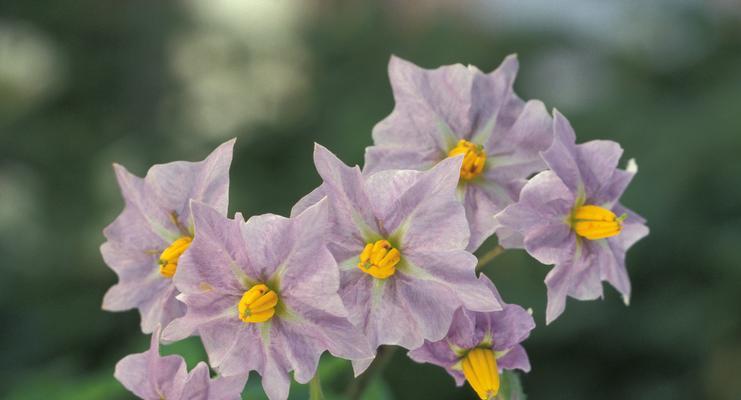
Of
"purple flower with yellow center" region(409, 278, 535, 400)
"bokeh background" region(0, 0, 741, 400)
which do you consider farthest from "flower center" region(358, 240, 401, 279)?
"bokeh background" region(0, 0, 741, 400)

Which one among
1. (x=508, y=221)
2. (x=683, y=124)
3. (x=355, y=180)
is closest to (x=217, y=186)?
(x=355, y=180)

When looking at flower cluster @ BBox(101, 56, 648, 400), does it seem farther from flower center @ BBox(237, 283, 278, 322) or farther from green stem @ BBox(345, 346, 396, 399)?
green stem @ BBox(345, 346, 396, 399)

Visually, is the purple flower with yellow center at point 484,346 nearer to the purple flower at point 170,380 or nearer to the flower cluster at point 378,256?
the flower cluster at point 378,256

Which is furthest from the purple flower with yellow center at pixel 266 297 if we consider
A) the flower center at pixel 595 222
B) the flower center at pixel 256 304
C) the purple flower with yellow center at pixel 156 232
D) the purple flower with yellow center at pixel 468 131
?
the flower center at pixel 595 222

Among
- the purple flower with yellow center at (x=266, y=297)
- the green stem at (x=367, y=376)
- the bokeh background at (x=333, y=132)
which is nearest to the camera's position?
the purple flower with yellow center at (x=266, y=297)

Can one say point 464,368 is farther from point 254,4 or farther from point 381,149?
point 254,4

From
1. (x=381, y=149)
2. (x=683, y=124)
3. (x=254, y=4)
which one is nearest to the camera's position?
(x=381, y=149)
